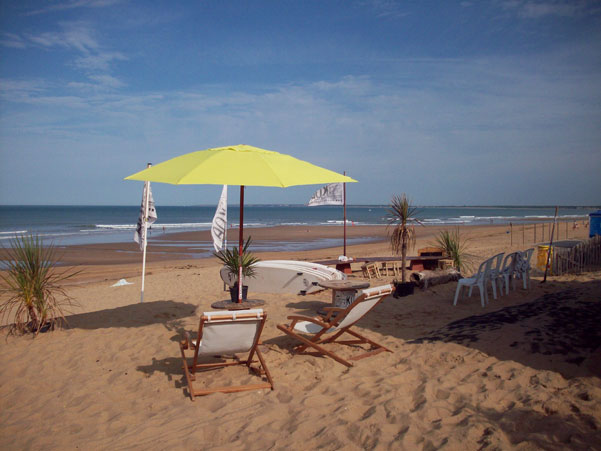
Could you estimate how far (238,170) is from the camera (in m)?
4.30

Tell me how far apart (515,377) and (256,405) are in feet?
6.76

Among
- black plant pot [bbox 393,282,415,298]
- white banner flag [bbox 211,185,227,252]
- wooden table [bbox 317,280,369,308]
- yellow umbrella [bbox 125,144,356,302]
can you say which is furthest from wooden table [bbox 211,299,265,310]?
black plant pot [bbox 393,282,415,298]

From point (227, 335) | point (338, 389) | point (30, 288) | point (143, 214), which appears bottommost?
point (338, 389)

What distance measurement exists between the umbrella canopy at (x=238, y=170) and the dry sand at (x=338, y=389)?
1.77 meters

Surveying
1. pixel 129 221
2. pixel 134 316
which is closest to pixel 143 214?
pixel 134 316

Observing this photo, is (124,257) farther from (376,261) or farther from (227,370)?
(227,370)

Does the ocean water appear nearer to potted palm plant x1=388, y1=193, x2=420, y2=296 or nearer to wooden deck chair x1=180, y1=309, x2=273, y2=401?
potted palm plant x1=388, y1=193, x2=420, y2=296

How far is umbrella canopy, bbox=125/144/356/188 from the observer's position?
13.5 ft

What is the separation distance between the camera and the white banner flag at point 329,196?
442 inches

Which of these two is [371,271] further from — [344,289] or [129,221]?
[129,221]

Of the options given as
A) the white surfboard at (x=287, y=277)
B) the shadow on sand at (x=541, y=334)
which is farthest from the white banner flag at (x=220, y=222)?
the shadow on sand at (x=541, y=334)

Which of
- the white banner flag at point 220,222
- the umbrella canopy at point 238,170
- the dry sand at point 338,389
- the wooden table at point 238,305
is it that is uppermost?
the umbrella canopy at point 238,170

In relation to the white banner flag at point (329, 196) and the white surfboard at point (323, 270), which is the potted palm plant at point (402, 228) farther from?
the white banner flag at point (329, 196)

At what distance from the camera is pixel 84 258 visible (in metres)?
17.7
